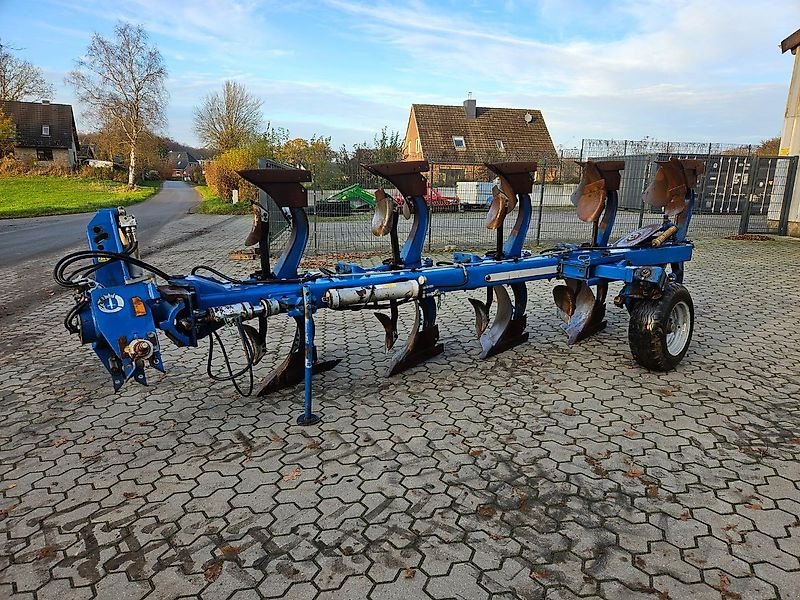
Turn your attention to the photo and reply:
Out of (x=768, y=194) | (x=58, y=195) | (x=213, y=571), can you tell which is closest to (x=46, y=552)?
(x=213, y=571)

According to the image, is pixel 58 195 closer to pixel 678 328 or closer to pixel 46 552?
pixel 46 552

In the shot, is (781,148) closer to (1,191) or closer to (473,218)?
(473,218)

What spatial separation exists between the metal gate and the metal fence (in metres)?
0.02

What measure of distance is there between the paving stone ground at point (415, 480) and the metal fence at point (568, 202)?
7.60 m

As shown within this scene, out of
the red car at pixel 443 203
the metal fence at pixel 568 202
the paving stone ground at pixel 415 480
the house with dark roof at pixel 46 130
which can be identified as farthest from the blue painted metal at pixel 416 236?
the house with dark roof at pixel 46 130

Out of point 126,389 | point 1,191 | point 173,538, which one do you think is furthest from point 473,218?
point 1,191

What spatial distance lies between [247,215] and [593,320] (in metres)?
21.2

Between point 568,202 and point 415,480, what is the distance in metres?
13.8

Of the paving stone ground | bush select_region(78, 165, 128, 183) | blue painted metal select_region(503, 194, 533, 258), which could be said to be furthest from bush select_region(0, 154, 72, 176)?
blue painted metal select_region(503, 194, 533, 258)

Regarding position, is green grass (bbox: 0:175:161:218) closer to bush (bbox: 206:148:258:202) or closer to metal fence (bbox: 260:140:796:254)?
bush (bbox: 206:148:258:202)

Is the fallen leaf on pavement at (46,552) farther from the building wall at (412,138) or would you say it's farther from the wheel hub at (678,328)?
the building wall at (412,138)

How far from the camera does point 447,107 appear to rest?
36969 mm

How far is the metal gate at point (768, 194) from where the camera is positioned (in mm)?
14773

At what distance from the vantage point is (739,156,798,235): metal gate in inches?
582
